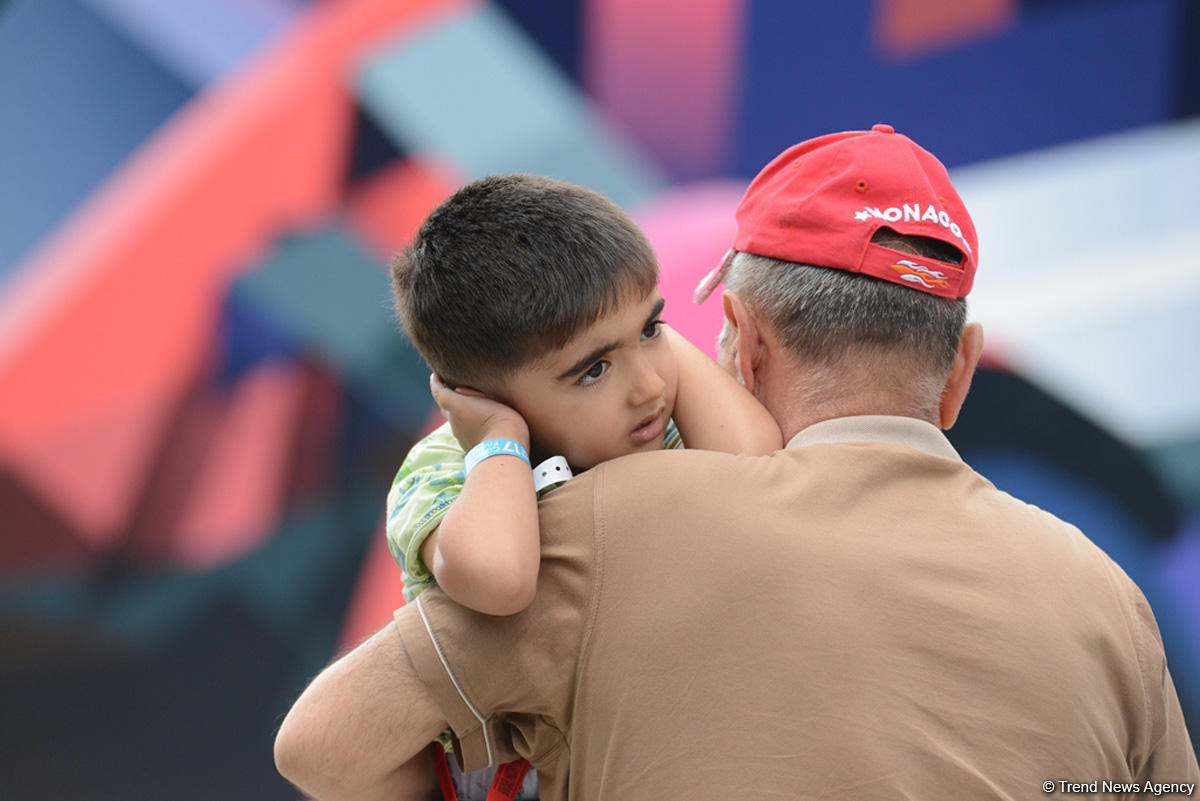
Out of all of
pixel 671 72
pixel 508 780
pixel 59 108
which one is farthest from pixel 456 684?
pixel 59 108

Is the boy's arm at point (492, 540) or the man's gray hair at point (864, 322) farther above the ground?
the man's gray hair at point (864, 322)

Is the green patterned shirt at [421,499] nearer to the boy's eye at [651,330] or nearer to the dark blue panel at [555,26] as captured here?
the boy's eye at [651,330]

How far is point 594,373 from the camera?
1449 mm

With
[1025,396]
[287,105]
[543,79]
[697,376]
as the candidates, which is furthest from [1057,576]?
[287,105]

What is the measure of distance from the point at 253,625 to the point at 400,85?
2.01 m

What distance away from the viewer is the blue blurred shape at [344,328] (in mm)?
4070

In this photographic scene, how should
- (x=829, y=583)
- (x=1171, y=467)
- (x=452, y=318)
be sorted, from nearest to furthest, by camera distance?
(x=829, y=583)
(x=452, y=318)
(x=1171, y=467)

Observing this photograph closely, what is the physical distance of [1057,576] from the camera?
50.1 inches

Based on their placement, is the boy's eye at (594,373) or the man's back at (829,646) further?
the boy's eye at (594,373)

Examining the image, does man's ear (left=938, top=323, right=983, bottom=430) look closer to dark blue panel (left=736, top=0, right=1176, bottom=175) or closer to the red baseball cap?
the red baseball cap

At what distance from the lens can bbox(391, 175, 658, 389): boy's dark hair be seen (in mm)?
1369

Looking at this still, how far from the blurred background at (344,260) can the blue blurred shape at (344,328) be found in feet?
0.04

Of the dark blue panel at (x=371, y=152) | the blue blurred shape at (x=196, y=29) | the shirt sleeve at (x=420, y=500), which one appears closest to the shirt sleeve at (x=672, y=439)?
the shirt sleeve at (x=420, y=500)

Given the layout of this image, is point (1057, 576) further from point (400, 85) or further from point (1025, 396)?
point (400, 85)
